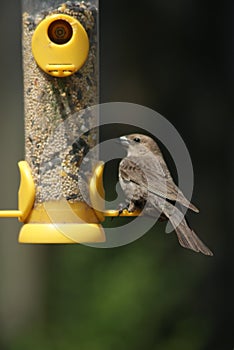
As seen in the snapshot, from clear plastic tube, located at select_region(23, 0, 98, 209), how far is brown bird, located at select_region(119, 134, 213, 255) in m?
0.30

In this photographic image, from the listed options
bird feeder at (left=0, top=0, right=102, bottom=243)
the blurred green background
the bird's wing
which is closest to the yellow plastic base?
bird feeder at (left=0, top=0, right=102, bottom=243)

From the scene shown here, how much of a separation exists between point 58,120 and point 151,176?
0.67 metres

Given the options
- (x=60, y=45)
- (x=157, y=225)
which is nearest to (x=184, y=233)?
(x=60, y=45)

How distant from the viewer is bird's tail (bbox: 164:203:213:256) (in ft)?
22.6

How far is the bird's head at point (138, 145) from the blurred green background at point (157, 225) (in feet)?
10.2

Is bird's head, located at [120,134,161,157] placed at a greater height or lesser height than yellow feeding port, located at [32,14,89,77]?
lesser

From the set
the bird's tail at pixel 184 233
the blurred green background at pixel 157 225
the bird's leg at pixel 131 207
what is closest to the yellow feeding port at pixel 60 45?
the bird's leg at pixel 131 207

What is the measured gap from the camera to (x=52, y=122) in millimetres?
7090

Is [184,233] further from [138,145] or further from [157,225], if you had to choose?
[157,225]

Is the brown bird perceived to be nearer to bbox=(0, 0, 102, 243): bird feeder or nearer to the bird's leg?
the bird's leg

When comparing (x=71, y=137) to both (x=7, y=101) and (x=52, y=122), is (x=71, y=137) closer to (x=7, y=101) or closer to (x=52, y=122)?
(x=52, y=122)

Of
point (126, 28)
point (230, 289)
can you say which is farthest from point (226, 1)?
point (230, 289)

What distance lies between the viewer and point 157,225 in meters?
10.8

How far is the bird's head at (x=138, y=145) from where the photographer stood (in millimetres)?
7477
